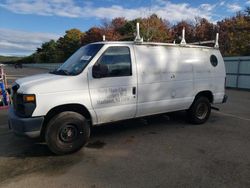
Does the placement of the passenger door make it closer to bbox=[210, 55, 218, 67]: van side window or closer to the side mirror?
the side mirror

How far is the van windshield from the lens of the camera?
4.88 m

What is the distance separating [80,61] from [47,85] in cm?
95

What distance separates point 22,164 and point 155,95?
310 cm

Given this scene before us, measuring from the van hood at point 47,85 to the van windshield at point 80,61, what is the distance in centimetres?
28

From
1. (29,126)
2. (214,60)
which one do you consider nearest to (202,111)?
(214,60)

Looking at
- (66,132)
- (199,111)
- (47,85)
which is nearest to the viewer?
(47,85)

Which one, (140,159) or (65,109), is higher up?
(65,109)

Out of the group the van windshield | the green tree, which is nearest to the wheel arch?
the van windshield

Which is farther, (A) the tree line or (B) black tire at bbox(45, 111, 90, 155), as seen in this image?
(A) the tree line

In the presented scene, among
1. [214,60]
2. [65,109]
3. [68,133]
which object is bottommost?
[68,133]

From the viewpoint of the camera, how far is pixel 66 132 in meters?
4.72

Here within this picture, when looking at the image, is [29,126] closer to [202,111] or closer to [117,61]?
[117,61]

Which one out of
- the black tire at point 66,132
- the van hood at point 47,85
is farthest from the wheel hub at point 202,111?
the van hood at point 47,85

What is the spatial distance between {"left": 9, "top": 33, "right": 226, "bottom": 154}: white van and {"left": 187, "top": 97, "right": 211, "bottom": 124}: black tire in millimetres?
27
